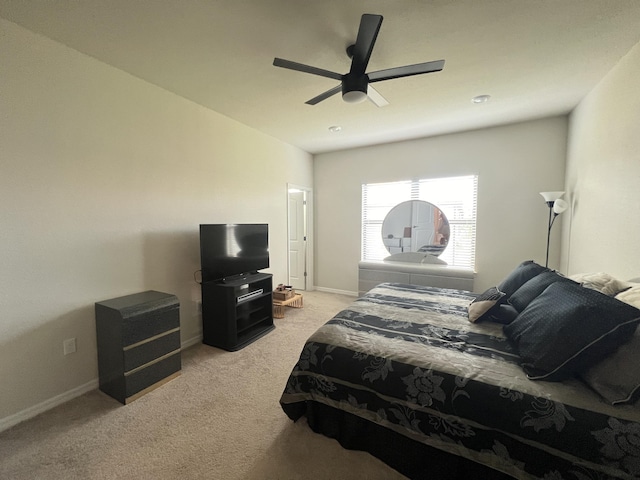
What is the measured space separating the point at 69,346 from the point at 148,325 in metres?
0.62

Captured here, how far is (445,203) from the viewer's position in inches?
168

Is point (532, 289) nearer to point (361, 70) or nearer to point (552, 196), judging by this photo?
point (552, 196)

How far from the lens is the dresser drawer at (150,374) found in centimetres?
204

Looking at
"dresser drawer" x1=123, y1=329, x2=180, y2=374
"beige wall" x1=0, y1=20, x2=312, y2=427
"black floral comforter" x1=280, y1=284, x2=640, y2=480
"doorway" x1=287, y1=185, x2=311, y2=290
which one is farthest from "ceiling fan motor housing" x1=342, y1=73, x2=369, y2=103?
"doorway" x1=287, y1=185, x2=311, y2=290

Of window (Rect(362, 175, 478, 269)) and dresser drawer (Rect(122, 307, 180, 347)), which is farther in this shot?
window (Rect(362, 175, 478, 269))

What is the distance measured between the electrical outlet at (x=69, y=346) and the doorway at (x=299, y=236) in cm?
341

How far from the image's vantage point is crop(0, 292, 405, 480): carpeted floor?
4.90 feet

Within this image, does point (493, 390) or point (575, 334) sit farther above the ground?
point (575, 334)

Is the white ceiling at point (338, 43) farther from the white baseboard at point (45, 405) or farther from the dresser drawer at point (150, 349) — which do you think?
the white baseboard at point (45, 405)

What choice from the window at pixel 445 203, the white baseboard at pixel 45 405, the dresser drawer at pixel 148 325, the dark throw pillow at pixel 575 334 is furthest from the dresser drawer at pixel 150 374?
the window at pixel 445 203

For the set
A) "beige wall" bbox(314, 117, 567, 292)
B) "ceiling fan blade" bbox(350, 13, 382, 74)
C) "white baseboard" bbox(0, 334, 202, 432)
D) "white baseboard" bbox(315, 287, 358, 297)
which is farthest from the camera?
"white baseboard" bbox(315, 287, 358, 297)

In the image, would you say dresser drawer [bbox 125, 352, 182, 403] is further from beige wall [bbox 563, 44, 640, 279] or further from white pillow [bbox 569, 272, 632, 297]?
beige wall [bbox 563, 44, 640, 279]

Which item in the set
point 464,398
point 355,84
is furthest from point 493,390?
point 355,84

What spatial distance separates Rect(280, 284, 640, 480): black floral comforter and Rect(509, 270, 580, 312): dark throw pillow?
26cm
